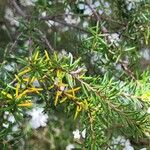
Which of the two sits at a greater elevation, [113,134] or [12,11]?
[12,11]

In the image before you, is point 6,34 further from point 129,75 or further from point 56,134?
point 129,75

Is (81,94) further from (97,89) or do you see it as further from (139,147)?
(139,147)

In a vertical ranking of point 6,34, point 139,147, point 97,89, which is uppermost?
point 97,89

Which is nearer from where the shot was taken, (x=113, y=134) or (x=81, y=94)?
(x=81, y=94)

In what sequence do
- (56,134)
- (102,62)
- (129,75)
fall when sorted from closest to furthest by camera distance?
(129,75)
(102,62)
(56,134)

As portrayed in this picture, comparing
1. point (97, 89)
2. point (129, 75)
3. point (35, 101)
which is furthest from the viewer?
point (35, 101)

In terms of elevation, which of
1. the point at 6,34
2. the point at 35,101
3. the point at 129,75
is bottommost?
the point at 35,101

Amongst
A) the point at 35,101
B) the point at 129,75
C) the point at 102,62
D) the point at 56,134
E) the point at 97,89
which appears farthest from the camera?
the point at 56,134

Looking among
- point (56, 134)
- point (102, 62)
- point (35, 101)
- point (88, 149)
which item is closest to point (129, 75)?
point (102, 62)

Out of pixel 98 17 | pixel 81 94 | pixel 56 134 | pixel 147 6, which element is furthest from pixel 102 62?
pixel 56 134
